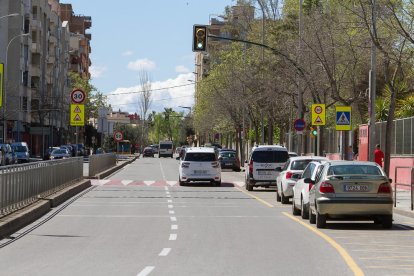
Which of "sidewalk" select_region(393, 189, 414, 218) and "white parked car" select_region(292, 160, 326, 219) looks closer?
"white parked car" select_region(292, 160, 326, 219)

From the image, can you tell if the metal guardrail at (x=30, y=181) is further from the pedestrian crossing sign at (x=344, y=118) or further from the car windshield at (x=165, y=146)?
the car windshield at (x=165, y=146)

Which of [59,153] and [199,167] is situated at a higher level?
[59,153]

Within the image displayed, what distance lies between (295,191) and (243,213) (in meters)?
1.65

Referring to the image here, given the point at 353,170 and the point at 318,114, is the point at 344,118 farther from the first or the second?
the point at 353,170

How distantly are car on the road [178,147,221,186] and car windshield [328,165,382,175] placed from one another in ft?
76.1

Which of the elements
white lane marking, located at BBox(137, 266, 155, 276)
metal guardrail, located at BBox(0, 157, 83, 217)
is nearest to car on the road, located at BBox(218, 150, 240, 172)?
metal guardrail, located at BBox(0, 157, 83, 217)

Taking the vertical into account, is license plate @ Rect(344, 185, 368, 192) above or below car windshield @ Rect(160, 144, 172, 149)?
below

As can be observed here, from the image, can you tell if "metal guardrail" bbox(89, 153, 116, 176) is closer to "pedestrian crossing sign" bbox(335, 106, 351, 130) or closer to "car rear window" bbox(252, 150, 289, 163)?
"car rear window" bbox(252, 150, 289, 163)

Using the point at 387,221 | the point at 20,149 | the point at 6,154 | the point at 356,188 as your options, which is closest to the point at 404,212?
the point at 387,221

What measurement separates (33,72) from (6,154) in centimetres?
4349

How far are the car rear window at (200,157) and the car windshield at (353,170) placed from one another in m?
23.4

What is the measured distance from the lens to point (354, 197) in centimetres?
2023

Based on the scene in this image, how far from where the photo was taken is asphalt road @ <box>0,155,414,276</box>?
42.6 ft

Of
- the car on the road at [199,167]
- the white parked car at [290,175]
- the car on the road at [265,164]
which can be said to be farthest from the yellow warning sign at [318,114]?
the white parked car at [290,175]
